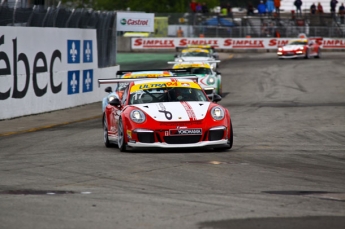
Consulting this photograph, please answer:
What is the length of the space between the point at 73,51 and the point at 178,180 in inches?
632

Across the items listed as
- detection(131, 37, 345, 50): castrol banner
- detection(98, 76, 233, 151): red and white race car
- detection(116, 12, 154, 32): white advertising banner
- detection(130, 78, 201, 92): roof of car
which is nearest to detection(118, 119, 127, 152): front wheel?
detection(98, 76, 233, 151): red and white race car

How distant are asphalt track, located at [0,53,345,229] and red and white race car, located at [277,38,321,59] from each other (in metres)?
32.8

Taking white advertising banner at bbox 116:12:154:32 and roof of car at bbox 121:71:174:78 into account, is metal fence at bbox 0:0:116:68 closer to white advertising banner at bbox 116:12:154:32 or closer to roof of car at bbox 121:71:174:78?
white advertising banner at bbox 116:12:154:32

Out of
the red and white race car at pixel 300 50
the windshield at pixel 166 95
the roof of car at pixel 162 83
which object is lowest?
the red and white race car at pixel 300 50

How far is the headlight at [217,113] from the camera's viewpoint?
12.7 m

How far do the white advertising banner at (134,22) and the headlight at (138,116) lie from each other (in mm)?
18896

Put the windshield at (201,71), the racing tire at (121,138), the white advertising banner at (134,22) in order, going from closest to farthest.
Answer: the racing tire at (121,138), the windshield at (201,71), the white advertising banner at (134,22)

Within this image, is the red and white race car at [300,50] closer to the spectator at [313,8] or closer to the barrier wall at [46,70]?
the spectator at [313,8]

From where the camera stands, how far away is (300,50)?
5188 cm

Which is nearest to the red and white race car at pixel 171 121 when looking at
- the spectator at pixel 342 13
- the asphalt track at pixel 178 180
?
the asphalt track at pixel 178 180

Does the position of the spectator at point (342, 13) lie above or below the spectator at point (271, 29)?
above

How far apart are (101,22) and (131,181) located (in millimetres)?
19865

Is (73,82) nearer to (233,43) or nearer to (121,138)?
(121,138)

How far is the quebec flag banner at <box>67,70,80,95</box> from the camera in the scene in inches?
976
